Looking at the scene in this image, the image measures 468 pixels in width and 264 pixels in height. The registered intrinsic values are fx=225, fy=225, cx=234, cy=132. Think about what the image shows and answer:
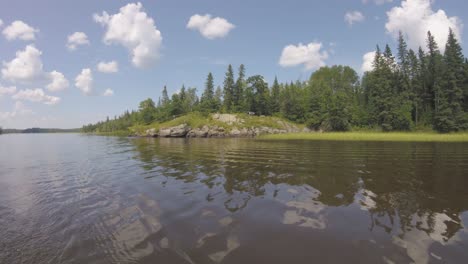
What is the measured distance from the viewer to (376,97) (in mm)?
68000

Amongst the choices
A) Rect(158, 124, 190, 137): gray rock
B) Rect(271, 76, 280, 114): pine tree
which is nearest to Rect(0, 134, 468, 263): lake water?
Rect(158, 124, 190, 137): gray rock

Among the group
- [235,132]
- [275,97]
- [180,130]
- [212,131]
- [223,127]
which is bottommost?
[235,132]

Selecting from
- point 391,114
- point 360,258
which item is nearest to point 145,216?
point 360,258

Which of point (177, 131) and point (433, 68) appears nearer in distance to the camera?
point (433, 68)

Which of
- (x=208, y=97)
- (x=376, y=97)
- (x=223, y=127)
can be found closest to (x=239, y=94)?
(x=208, y=97)

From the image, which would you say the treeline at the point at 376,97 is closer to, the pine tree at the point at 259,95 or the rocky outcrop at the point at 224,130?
the pine tree at the point at 259,95

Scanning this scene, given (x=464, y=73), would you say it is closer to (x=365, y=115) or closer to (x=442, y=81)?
(x=442, y=81)

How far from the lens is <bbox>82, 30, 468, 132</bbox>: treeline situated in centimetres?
5997

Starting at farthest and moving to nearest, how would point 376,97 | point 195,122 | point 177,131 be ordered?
point 195,122, point 177,131, point 376,97

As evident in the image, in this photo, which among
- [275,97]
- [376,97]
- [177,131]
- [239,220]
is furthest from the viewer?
[275,97]

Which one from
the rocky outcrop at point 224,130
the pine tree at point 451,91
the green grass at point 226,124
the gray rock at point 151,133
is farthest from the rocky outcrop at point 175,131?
the pine tree at point 451,91

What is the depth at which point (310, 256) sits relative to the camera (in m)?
4.82

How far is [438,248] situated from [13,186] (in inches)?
683

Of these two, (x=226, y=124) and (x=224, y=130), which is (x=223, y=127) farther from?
(x=226, y=124)
